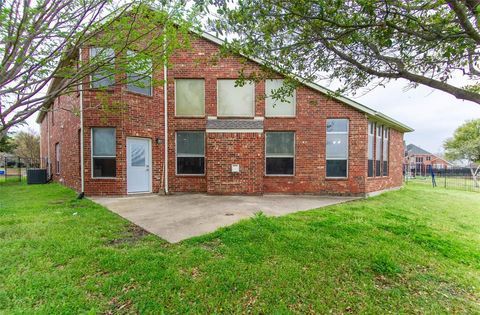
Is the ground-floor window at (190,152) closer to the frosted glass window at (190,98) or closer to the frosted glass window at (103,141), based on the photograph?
the frosted glass window at (190,98)

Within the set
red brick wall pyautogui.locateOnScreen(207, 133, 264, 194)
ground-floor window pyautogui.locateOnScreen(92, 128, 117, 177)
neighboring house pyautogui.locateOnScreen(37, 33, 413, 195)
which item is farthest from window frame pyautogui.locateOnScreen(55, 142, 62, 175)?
red brick wall pyautogui.locateOnScreen(207, 133, 264, 194)

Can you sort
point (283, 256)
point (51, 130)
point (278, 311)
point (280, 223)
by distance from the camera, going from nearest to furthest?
point (278, 311), point (283, 256), point (280, 223), point (51, 130)

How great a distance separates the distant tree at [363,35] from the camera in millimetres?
2736

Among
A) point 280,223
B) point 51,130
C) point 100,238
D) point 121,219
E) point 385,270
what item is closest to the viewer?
point 385,270

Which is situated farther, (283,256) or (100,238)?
(100,238)

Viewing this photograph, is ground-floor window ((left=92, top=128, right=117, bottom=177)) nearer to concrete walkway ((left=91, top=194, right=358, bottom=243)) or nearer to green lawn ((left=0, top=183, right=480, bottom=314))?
concrete walkway ((left=91, top=194, right=358, bottom=243))

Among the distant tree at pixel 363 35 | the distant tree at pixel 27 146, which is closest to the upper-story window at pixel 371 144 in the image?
the distant tree at pixel 363 35

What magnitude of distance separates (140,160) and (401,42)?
27.6 feet

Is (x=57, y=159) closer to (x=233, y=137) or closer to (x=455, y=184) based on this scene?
(x=233, y=137)

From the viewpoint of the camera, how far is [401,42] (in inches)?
137

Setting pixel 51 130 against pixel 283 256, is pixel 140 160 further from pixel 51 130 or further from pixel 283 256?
pixel 51 130

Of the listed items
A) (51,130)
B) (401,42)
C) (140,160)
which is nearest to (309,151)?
(401,42)

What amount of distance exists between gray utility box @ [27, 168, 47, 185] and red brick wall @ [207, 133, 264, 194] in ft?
38.3

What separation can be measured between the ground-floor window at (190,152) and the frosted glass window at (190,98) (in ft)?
2.79
